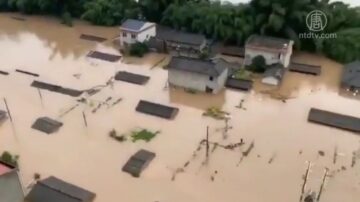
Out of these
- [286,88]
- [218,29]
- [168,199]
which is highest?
[218,29]

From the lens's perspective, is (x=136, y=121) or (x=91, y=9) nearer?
(x=136, y=121)

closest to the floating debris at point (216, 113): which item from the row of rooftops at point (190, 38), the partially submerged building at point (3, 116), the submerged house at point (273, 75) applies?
the submerged house at point (273, 75)

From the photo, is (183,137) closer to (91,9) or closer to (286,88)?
(286,88)

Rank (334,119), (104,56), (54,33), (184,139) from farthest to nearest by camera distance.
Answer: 1. (54,33)
2. (104,56)
3. (334,119)
4. (184,139)

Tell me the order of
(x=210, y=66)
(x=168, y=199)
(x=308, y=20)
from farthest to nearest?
(x=308, y=20) < (x=210, y=66) < (x=168, y=199)

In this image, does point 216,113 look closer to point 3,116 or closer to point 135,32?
point 135,32

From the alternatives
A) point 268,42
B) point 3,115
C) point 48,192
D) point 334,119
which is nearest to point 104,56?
point 3,115

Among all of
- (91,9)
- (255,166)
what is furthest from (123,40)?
(255,166)
